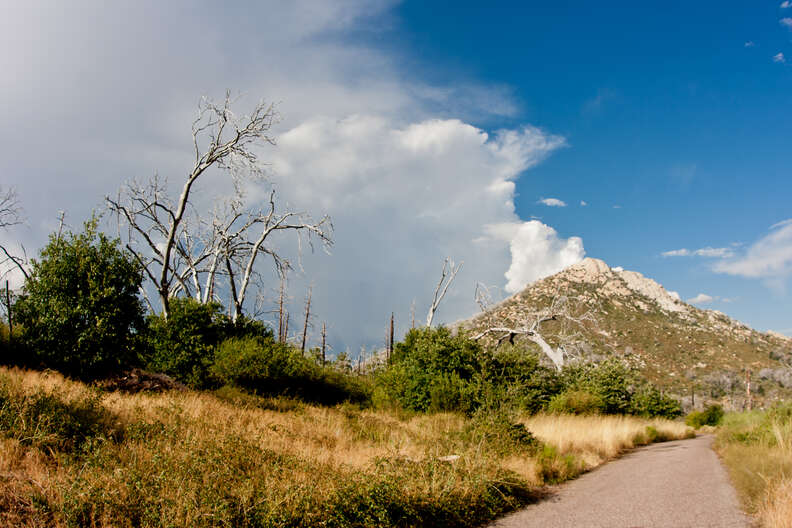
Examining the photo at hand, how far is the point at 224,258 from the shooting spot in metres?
28.6

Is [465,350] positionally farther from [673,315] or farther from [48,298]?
[673,315]

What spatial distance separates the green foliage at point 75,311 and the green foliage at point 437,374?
10606 millimetres

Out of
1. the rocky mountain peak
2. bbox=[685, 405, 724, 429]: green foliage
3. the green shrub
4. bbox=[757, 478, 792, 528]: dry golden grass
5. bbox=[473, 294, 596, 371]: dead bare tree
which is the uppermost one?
the rocky mountain peak

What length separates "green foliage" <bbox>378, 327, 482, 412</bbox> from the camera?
18219 millimetres

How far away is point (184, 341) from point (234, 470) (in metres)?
15.6

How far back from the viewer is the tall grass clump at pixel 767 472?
5871 mm

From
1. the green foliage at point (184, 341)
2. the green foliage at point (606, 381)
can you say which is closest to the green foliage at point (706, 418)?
the green foliage at point (606, 381)

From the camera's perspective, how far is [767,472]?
814cm

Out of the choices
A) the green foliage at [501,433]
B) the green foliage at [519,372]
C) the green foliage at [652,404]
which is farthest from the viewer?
the green foliage at [652,404]

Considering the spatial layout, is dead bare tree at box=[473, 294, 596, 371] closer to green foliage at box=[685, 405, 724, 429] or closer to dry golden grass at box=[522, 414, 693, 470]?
dry golden grass at box=[522, 414, 693, 470]

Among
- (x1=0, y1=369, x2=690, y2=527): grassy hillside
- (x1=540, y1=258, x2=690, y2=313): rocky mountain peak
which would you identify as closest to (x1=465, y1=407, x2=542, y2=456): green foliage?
(x1=0, y1=369, x2=690, y2=527): grassy hillside

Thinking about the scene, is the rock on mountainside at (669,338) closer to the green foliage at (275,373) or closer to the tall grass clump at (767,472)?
the green foliage at (275,373)

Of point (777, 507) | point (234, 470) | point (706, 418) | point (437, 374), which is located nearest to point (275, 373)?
point (437, 374)

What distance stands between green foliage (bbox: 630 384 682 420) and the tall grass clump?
59.1 feet
